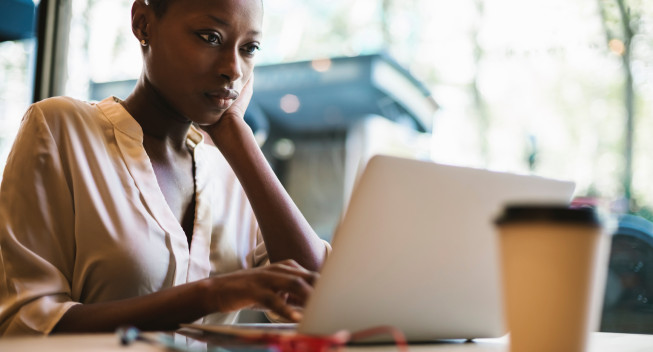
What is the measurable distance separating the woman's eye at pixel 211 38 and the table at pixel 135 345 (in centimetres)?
66

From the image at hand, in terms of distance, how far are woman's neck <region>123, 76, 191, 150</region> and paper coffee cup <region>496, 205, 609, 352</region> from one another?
1.02m

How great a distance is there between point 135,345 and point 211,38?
2.46 ft

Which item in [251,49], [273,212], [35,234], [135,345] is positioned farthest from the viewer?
[251,49]

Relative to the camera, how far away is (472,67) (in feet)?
9.63

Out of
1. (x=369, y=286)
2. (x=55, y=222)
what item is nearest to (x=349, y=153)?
(x=55, y=222)

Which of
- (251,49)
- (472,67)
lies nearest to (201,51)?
(251,49)

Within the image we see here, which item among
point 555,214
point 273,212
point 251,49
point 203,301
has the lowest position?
point 203,301

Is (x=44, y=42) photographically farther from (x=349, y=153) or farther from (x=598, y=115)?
(x=598, y=115)

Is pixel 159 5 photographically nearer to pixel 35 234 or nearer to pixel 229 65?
pixel 229 65

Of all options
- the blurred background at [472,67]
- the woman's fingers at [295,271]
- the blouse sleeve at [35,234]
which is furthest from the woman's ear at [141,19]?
the blurred background at [472,67]

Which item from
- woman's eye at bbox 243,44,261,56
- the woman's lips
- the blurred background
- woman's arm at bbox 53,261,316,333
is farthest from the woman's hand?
the blurred background

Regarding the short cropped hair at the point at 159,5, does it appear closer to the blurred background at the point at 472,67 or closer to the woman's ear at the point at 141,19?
the woman's ear at the point at 141,19

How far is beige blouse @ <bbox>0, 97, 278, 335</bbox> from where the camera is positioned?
1092mm

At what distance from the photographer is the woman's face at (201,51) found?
4.29 feet
